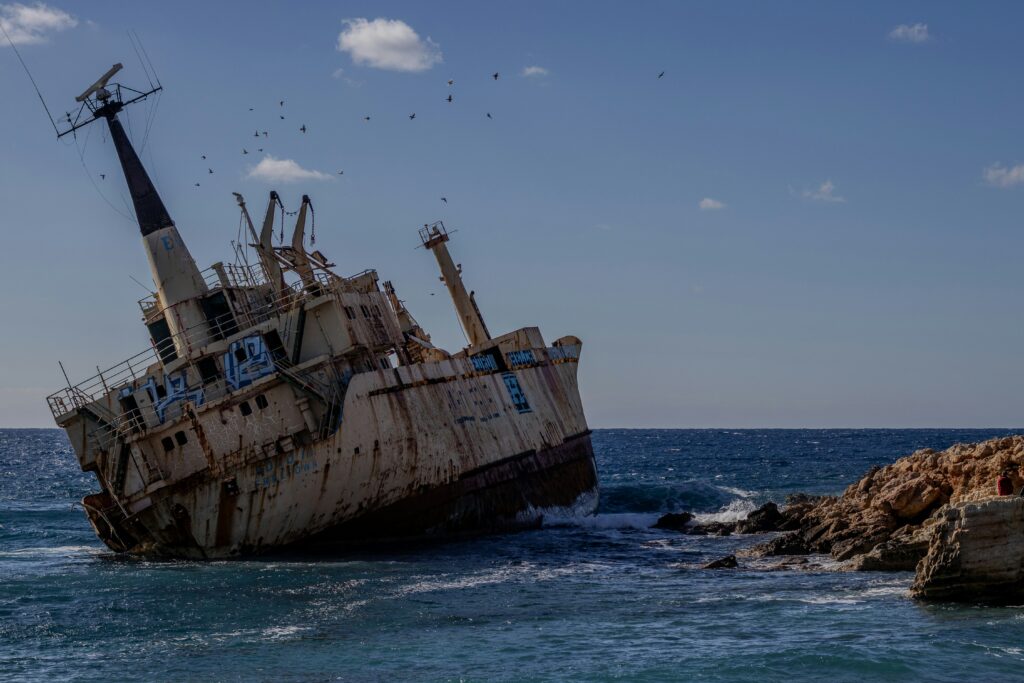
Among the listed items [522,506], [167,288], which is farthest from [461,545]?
[167,288]

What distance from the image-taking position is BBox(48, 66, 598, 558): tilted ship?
24.0m

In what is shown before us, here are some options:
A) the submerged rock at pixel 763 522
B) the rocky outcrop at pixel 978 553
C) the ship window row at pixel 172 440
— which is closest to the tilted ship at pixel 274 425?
the ship window row at pixel 172 440

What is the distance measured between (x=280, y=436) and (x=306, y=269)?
33.1ft

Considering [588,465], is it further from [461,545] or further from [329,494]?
[329,494]

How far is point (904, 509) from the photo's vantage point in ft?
77.7

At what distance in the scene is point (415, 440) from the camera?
26.4 m

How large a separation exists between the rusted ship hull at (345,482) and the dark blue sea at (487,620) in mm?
682

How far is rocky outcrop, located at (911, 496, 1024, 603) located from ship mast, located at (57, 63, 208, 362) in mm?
17284

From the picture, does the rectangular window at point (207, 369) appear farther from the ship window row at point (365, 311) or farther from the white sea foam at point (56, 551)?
the white sea foam at point (56, 551)

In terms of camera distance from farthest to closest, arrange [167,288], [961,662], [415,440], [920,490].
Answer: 1. [167,288]
2. [415,440]
3. [920,490]
4. [961,662]

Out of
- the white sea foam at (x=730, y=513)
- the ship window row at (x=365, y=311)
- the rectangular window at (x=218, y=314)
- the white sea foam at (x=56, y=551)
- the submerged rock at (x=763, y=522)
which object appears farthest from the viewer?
the white sea foam at (x=730, y=513)

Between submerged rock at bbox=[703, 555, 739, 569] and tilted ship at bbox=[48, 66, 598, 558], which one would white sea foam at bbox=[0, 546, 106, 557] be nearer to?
tilted ship at bbox=[48, 66, 598, 558]

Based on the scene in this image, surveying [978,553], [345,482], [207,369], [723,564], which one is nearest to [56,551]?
[207,369]

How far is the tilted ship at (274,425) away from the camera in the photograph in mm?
24000
